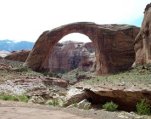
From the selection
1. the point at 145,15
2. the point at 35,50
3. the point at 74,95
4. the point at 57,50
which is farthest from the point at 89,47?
the point at 74,95

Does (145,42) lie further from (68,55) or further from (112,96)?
(68,55)

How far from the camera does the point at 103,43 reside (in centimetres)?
3669

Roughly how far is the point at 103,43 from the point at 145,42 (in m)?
11.3

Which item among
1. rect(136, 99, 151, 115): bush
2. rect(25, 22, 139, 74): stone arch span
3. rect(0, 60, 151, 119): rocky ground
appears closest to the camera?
rect(0, 60, 151, 119): rocky ground

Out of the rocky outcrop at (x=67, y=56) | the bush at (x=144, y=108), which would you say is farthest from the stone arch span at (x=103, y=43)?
the rocky outcrop at (x=67, y=56)

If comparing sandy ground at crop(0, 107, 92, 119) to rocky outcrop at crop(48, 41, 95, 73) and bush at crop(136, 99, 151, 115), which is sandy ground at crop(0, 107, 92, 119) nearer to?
bush at crop(136, 99, 151, 115)

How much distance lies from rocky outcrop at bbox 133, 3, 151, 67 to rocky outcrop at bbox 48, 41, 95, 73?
4510 cm

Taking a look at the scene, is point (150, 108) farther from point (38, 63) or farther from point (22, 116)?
point (38, 63)

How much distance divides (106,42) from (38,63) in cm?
927

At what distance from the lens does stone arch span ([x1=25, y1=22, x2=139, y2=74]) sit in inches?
1390

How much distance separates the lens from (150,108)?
15.3 metres

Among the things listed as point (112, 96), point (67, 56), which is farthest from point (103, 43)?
point (67, 56)

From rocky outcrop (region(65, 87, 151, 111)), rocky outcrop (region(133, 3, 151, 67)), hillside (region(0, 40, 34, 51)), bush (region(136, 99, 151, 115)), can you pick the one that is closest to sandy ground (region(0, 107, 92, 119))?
bush (region(136, 99, 151, 115))

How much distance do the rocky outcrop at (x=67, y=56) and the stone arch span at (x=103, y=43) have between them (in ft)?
107
